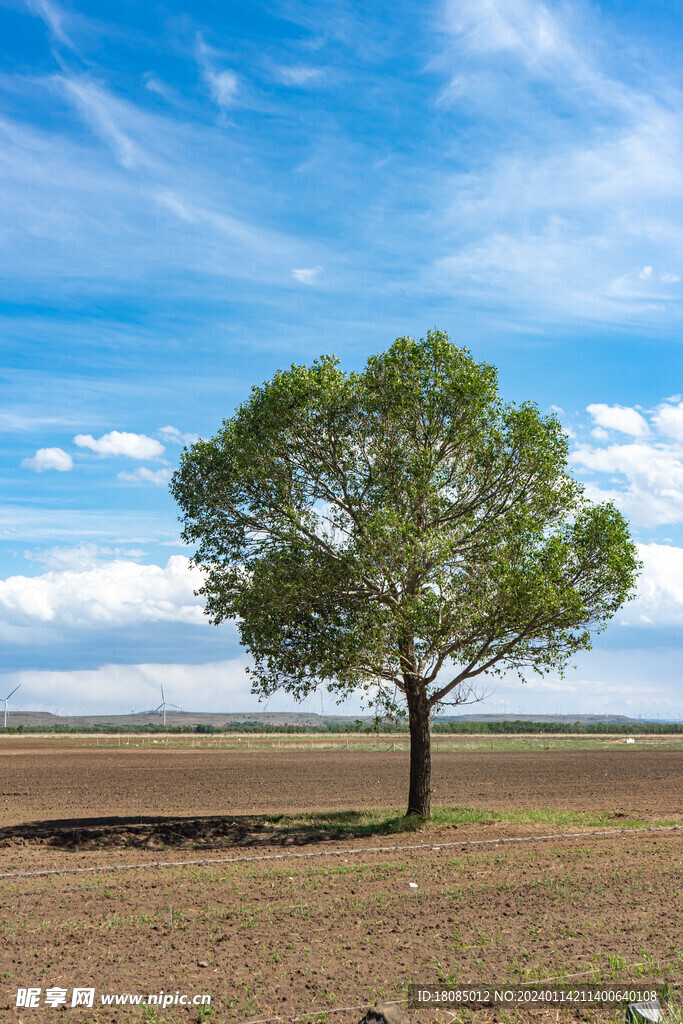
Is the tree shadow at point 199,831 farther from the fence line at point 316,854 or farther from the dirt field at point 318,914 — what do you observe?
the fence line at point 316,854

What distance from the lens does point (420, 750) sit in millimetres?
27703

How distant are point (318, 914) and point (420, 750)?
1468cm

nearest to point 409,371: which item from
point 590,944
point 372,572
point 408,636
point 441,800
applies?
point 372,572

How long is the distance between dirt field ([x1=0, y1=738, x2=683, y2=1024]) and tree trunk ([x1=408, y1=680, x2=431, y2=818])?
99.6 inches

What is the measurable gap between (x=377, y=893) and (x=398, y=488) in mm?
13392

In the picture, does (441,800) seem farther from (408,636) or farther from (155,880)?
(155,880)

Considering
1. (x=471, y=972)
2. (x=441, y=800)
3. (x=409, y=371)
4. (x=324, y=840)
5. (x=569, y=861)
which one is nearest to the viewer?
(x=471, y=972)

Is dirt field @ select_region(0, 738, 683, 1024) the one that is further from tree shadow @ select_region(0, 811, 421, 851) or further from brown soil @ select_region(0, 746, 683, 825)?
brown soil @ select_region(0, 746, 683, 825)

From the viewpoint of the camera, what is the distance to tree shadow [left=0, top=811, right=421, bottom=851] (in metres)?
24.0

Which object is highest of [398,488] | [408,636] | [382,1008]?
[398,488]

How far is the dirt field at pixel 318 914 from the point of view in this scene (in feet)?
33.5

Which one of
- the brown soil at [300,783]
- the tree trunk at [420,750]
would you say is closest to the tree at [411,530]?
the tree trunk at [420,750]

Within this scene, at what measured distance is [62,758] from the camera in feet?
235

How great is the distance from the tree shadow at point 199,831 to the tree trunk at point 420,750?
3.03 feet
